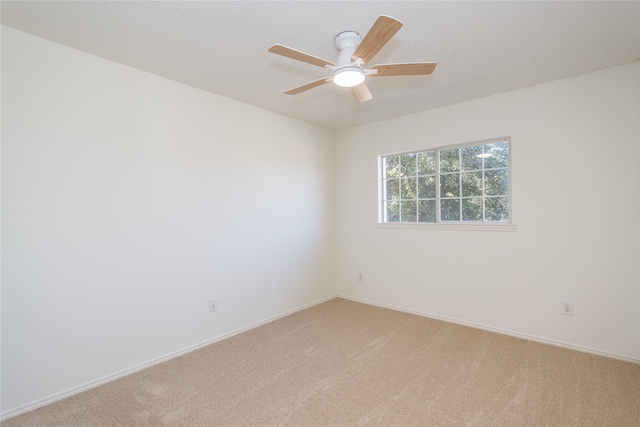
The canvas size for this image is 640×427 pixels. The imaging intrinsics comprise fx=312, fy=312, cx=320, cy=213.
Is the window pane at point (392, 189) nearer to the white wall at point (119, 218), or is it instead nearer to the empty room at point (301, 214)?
the empty room at point (301, 214)

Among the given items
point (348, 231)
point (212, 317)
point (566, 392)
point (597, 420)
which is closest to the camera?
point (597, 420)

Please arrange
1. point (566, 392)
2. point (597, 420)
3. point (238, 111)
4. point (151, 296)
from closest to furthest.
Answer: point (597, 420), point (566, 392), point (151, 296), point (238, 111)

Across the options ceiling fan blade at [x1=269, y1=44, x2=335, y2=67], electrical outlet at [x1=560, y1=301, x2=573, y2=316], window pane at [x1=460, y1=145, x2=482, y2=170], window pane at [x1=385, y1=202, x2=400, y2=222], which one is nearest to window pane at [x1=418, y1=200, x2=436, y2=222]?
window pane at [x1=385, y1=202, x2=400, y2=222]

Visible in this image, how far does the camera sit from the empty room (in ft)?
6.18

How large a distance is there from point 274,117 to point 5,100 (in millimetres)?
2198

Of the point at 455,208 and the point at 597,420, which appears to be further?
the point at 455,208

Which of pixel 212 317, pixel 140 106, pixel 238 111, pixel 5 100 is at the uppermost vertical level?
pixel 238 111

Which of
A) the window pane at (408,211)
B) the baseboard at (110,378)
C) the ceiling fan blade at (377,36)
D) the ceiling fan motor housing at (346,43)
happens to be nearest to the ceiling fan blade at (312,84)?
A: the ceiling fan motor housing at (346,43)

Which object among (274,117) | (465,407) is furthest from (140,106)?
(465,407)

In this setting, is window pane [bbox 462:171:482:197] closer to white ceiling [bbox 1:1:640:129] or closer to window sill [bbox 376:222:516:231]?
window sill [bbox 376:222:516:231]

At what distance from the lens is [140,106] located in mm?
2467

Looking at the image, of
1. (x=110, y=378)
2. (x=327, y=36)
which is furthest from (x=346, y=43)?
(x=110, y=378)

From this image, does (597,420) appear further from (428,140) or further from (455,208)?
(428,140)

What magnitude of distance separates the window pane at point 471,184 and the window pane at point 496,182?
6 cm
